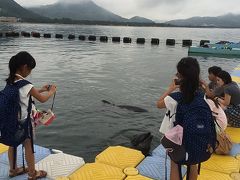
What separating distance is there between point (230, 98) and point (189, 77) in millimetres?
3899

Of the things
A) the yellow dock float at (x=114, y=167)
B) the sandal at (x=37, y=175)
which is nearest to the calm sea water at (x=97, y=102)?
the yellow dock float at (x=114, y=167)

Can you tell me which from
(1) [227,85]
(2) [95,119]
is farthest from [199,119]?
(2) [95,119]

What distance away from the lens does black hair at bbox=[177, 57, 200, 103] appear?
377 cm

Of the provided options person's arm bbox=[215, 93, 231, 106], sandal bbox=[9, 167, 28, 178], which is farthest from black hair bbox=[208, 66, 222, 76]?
sandal bbox=[9, 167, 28, 178]

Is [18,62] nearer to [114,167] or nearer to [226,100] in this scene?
[114,167]

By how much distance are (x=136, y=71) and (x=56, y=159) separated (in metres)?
17.2

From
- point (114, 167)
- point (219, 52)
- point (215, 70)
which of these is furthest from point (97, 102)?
point (219, 52)

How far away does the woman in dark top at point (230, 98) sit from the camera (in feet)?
23.3

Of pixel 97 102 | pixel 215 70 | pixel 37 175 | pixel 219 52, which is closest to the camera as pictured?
pixel 37 175

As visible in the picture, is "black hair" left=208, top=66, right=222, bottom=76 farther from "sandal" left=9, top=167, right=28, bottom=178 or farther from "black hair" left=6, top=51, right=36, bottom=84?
"sandal" left=9, top=167, right=28, bottom=178

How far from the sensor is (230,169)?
5.55 metres

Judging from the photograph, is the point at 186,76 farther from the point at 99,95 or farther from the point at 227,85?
the point at 99,95

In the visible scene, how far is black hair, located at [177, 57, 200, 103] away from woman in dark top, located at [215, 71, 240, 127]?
3.49m

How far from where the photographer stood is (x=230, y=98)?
7223 millimetres
